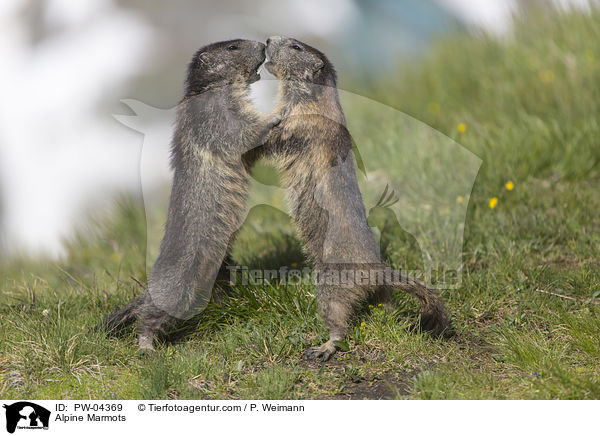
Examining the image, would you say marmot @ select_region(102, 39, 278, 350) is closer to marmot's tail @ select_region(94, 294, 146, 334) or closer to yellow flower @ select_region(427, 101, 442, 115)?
marmot's tail @ select_region(94, 294, 146, 334)

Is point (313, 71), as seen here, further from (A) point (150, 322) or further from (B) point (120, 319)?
(B) point (120, 319)

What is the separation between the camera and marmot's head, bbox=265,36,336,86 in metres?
4.08

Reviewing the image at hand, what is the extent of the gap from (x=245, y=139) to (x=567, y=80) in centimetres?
556

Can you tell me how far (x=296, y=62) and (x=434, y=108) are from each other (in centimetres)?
445

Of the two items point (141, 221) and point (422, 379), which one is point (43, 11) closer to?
point (141, 221)

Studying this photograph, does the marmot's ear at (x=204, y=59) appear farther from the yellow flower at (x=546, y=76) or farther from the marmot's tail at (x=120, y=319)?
the yellow flower at (x=546, y=76)

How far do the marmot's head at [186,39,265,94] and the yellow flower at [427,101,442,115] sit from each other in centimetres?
440

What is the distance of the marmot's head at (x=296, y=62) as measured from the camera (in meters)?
4.08

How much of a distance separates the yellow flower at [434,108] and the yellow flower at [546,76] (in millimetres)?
1467

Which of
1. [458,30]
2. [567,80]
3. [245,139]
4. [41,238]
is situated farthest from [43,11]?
[567,80]
